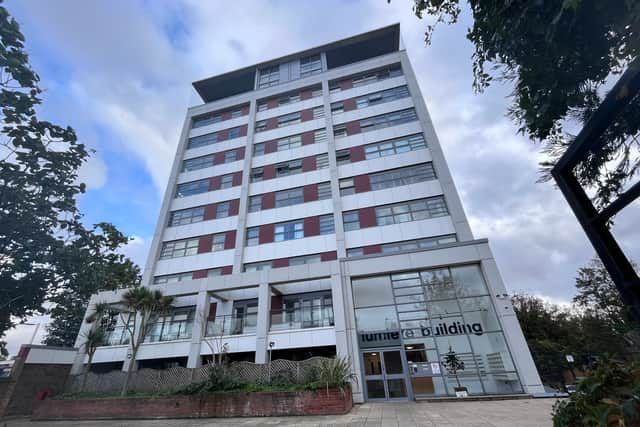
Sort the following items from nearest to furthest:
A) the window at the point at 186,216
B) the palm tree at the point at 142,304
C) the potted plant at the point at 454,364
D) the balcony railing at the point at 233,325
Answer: the potted plant at the point at 454,364 → the palm tree at the point at 142,304 → the balcony railing at the point at 233,325 → the window at the point at 186,216

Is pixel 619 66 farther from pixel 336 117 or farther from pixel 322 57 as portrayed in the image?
pixel 322 57

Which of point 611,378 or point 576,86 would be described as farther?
point 576,86

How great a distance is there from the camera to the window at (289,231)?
20.0 m

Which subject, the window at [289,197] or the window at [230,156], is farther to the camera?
the window at [230,156]

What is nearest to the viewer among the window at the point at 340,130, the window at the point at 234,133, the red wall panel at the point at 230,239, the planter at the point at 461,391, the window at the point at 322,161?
the planter at the point at 461,391

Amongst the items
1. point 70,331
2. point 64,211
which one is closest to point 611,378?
point 64,211

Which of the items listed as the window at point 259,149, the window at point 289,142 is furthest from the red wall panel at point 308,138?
the window at point 259,149

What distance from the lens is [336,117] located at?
24.4 meters

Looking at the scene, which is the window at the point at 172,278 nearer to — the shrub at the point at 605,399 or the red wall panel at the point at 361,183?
the red wall panel at the point at 361,183

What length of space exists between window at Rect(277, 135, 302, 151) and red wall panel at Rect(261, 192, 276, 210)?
15.0 ft

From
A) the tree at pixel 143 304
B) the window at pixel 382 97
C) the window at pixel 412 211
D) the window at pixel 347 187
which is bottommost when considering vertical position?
the tree at pixel 143 304

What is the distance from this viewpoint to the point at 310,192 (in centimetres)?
2145

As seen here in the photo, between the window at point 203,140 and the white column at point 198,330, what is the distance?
53.1ft

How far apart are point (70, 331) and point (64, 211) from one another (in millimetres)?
35133
